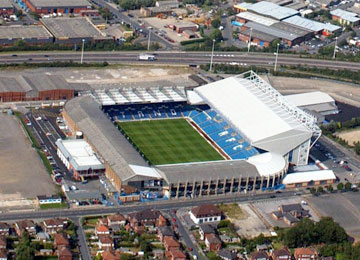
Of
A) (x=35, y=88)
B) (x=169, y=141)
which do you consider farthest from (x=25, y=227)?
(x=35, y=88)

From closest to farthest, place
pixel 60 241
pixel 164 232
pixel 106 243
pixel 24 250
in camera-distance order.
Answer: pixel 24 250 → pixel 60 241 → pixel 106 243 → pixel 164 232

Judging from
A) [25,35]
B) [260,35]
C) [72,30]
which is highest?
[72,30]

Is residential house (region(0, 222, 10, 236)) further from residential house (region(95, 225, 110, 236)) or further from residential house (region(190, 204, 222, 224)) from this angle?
residential house (region(190, 204, 222, 224))

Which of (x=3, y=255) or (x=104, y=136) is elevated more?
(x=104, y=136)

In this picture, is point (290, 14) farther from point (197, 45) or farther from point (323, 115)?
point (323, 115)

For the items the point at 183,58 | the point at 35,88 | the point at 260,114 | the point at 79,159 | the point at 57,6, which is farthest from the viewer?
the point at 57,6

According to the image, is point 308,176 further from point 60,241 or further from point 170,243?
point 60,241

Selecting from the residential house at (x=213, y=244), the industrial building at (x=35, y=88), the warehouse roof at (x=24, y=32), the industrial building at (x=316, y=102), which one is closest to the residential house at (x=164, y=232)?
the residential house at (x=213, y=244)

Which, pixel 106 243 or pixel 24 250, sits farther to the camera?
pixel 106 243
